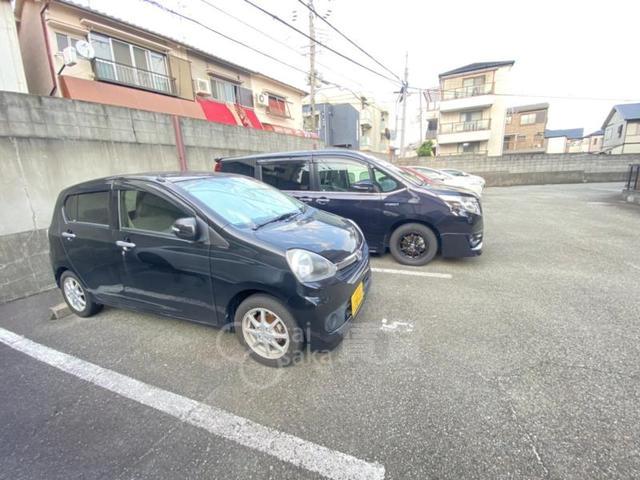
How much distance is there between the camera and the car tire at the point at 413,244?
12.8ft

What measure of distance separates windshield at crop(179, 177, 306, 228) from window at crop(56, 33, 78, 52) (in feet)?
34.8

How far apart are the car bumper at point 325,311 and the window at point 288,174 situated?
8.38ft

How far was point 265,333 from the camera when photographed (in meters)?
2.21

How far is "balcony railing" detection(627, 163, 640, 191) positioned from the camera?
340 inches

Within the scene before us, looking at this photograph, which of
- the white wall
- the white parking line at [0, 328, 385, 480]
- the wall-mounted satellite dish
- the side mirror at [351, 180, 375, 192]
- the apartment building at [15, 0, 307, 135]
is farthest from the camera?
the apartment building at [15, 0, 307, 135]

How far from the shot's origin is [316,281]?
2016 millimetres

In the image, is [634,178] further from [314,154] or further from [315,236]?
[315,236]

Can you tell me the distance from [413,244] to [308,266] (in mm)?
2423

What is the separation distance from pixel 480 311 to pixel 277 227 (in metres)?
2.13

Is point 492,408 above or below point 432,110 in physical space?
below

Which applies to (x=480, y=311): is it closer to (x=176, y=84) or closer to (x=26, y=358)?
(x=26, y=358)

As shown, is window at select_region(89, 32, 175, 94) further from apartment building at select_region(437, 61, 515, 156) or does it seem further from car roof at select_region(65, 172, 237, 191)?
apartment building at select_region(437, 61, 515, 156)

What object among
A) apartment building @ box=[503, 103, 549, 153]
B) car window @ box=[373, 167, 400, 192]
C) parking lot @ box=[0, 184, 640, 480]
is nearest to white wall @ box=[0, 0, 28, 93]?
parking lot @ box=[0, 184, 640, 480]

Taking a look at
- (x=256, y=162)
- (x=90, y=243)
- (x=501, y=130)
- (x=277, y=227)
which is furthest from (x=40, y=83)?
(x=501, y=130)
